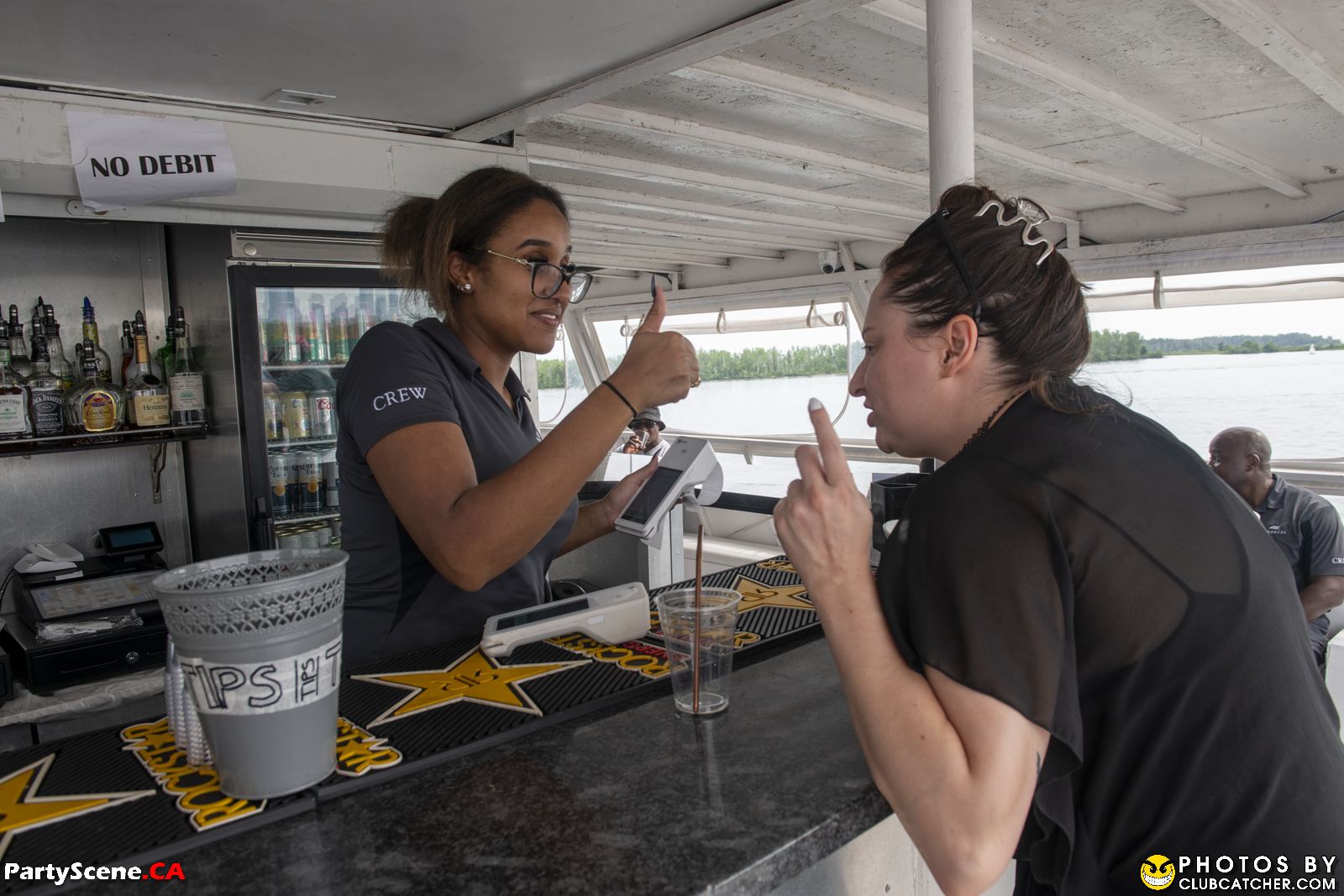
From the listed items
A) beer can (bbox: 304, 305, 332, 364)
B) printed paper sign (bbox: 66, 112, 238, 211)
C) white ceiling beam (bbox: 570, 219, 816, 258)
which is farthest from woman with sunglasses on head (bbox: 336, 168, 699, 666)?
white ceiling beam (bbox: 570, 219, 816, 258)

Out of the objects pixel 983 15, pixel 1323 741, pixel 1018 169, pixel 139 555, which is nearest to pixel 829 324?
pixel 1018 169

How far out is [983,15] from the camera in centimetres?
252

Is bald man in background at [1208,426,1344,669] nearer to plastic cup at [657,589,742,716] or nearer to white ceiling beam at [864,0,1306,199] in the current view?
white ceiling beam at [864,0,1306,199]

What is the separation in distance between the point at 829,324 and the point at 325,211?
4699 millimetres

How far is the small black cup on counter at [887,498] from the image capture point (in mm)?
1861

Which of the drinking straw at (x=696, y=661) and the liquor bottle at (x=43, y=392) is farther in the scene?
the liquor bottle at (x=43, y=392)

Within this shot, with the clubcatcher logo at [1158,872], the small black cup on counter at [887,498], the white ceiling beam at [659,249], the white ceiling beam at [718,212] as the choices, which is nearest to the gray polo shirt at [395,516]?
the small black cup on counter at [887,498]

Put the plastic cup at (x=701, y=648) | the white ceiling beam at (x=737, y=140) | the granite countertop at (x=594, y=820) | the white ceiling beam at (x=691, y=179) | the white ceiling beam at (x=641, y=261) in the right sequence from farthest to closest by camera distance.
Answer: the white ceiling beam at (x=641, y=261) → the white ceiling beam at (x=691, y=179) → the white ceiling beam at (x=737, y=140) → the plastic cup at (x=701, y=648) → the granite countertop at (x=594, y=820)

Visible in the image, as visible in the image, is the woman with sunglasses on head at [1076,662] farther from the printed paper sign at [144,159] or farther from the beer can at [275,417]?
the beer can at [275,417]

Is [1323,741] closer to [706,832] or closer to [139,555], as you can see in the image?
[706,832]

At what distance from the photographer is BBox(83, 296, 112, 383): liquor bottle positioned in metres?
2.93

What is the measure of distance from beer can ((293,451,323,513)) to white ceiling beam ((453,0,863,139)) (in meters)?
1.30

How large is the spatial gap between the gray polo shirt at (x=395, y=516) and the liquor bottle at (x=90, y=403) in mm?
1779

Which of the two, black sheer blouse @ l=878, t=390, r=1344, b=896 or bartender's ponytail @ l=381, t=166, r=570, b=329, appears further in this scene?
bartender's ponytail @ l=381, t=166, r=570, b=329
